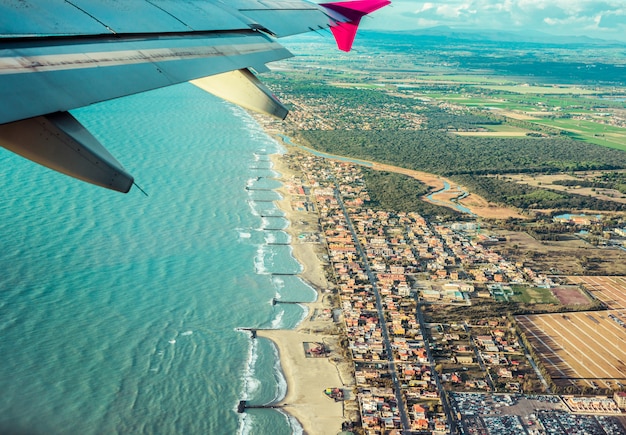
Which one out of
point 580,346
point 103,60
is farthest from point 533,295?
point 103,60

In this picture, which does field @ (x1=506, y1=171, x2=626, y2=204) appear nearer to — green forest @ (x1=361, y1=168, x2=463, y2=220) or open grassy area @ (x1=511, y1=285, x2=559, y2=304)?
green forest @ (x1=361, y1=168, x2=463, y2=220)

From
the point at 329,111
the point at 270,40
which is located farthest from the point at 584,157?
the point at 270,40

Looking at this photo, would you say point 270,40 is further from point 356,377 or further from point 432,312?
point 432,312

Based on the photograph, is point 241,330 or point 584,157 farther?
point 584,157

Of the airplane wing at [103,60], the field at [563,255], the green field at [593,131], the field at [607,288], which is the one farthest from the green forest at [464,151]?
the airplane wing at [103,60]

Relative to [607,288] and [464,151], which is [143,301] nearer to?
[607,288]

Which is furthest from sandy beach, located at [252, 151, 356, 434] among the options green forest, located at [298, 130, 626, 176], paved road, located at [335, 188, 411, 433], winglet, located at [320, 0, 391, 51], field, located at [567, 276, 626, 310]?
green forest, located at [298, 130, 626, 176]

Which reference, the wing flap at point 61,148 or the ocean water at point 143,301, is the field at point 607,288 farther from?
the wing flap at point 61,148
